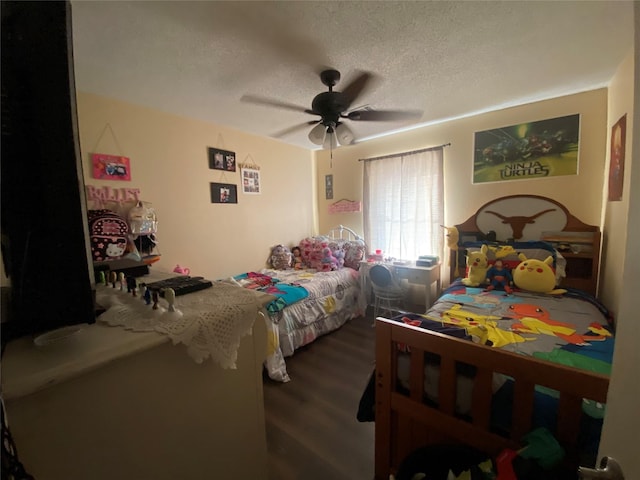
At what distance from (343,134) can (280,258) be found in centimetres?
193

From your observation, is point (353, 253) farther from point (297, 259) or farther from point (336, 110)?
point (336, 110)

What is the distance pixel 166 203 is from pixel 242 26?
179 cm

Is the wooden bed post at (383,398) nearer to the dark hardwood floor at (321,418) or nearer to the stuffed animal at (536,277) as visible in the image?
the dark hardwood floor at (321,418)

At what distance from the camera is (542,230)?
8.35ft

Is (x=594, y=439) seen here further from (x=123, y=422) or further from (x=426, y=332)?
(x=123, y=422)

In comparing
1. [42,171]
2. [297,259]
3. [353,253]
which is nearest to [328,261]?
[353,253]

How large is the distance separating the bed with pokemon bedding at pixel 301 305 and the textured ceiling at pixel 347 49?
5.55ft

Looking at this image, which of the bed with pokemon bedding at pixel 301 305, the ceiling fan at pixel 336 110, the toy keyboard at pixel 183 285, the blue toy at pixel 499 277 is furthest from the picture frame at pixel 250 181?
the blue toy at pixel 499 277

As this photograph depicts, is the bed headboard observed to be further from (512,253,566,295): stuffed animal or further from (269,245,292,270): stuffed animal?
(269,245,292,270): stuffed animal

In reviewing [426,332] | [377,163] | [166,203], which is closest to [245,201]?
[166,203]

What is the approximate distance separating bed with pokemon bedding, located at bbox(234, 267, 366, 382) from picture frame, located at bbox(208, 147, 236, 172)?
50.4 inches

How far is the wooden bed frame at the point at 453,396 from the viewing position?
868mm

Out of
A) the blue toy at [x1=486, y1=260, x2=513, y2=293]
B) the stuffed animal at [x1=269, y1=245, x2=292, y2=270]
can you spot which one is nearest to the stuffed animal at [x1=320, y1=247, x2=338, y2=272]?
the stuffed animal at [x1=269, y1=245, x2=292, y2=270]

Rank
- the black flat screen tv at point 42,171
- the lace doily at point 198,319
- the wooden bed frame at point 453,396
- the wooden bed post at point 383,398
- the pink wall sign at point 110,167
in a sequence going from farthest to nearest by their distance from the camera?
the pink wall sign at point 110,167 < the wooden bed post at point 383,398 < the wooden bed frame at point 453,396 < the lace doily at point 198,319 < the black flat screen tv at point 42,171
